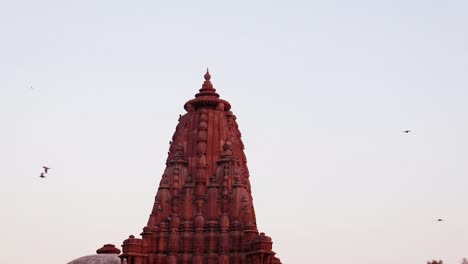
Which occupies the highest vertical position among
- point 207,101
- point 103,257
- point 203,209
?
point 207,101

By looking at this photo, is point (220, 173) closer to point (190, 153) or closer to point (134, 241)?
point (190, 153)

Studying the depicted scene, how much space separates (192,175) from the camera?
147 ft

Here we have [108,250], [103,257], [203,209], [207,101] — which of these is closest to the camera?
[203,209]

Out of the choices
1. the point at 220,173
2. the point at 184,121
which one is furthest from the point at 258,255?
the point at 184,121

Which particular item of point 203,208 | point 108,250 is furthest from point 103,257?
point 203,208

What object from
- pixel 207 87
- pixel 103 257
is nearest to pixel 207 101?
pixel 207 87

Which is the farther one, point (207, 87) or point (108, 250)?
point (108, 250)

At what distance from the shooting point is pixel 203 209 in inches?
1724

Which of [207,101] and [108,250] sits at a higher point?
[207,101]

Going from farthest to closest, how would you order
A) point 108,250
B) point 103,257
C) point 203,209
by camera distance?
point 108,250 → point 103,257 → point 203,209

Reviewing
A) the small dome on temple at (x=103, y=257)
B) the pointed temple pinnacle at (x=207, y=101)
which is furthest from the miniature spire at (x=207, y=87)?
the small dome on temple at (x=103, y=257)

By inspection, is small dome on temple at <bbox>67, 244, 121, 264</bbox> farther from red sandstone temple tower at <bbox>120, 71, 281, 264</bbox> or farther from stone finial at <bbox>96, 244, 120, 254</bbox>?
red sandstone temple tower at <bbox>120, 71, 281, 264</bbox>

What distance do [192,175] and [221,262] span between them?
619 centimetres

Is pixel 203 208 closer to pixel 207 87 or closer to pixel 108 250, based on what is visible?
pixel 207 87
